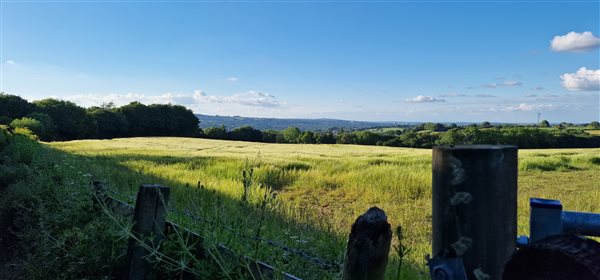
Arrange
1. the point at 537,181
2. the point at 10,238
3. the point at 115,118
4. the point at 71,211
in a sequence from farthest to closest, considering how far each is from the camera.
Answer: the point at 115,118
the point at 537,181
the point at 10,238
the point at 71,211

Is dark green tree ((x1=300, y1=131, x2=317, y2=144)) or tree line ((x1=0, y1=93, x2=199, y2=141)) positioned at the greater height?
tree line ((x1=0, y1=93, x2=199, y2=141))

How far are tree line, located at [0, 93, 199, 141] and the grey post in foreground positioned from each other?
190ft

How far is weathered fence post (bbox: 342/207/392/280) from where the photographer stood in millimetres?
1605

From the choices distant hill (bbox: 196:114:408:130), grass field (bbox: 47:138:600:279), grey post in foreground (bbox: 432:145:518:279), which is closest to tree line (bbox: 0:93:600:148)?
distant hill (bbox: 196:114:408:130)

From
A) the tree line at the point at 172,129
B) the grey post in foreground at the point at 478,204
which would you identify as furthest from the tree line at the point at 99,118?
the grey post in foreground at the point at 478,204

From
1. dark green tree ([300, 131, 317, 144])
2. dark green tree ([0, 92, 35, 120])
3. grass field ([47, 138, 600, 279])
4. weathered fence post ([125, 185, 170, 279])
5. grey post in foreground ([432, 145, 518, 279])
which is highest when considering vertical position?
dark green tree ([0, 92, 35, 120])

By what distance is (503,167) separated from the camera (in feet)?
3.96

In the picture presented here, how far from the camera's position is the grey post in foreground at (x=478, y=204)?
1.20 metres

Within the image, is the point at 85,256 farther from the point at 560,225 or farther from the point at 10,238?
the point at 560,225

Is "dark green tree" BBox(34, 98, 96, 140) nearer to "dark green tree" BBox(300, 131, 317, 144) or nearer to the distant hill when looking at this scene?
"dark green tree" BBox(300, 131, 317, 144)

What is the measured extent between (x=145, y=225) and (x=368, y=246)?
2.02 meters

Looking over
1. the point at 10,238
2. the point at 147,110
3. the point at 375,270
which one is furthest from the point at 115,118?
the point at 375,270

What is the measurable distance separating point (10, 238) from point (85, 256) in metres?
2.72

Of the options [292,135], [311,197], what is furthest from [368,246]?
[292,135]
